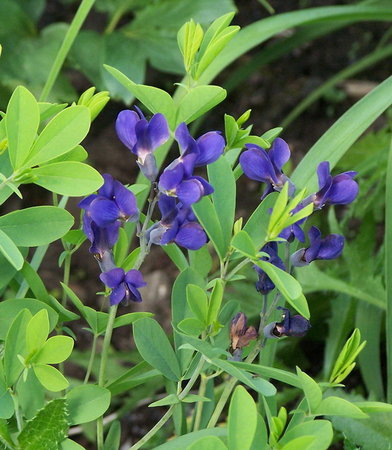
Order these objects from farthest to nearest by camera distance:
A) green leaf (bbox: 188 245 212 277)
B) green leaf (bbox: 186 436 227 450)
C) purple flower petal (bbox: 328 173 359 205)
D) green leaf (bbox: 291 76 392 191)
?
green leaf (bbox: 291 76 392 191)
green leaf (bbox: 188 245 212 277)
purple flower petal (bbox: 328 173 359 205)
green leaf (bbox: 186 436 227 450)

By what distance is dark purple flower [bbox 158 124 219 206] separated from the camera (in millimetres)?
647

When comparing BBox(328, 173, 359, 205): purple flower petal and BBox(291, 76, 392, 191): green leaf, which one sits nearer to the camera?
BBox(328, 173, 359, 205): purple flower petal

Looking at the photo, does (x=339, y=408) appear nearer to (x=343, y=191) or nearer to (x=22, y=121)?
(x=343, y=191)

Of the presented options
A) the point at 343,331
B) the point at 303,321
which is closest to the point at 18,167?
the point at 303,321

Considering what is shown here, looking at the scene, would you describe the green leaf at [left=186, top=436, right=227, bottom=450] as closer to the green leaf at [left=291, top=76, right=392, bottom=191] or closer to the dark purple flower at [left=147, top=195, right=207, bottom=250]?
the dark purple flower at [left=147, top=195, right=207, bottom=250]

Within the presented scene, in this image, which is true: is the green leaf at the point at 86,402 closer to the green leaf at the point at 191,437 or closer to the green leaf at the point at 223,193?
the green leaf at the point at 191,437

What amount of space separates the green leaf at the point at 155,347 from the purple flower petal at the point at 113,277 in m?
0.04

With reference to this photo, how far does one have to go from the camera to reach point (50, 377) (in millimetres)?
707

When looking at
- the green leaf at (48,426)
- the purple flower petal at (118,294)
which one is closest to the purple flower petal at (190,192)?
the purple flower petal at (118,294)

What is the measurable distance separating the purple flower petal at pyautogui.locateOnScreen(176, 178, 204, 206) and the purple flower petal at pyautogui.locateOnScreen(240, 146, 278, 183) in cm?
6

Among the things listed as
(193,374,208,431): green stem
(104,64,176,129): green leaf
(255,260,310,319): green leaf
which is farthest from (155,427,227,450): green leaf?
(104,64,176,129): green leaf

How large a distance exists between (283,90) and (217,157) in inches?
58.3

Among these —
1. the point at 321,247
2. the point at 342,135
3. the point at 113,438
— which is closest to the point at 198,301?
the point at 321,247

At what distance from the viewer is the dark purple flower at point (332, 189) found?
2.29 ft
